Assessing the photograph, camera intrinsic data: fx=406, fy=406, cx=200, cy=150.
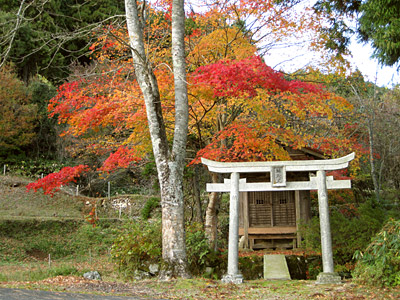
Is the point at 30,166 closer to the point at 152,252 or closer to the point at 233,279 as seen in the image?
the point at 152,252

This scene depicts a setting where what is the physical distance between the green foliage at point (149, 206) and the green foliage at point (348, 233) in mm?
9862

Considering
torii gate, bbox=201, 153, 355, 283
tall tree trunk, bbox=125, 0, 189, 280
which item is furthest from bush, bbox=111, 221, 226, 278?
torii gate, bbox=201, 153, 355, 283

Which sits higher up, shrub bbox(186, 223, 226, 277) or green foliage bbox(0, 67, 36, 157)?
green foliage bbox(0, 67, 36, 157)

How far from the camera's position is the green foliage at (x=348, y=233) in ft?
33.4

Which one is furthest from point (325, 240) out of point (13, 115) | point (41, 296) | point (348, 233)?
point (13, 115)

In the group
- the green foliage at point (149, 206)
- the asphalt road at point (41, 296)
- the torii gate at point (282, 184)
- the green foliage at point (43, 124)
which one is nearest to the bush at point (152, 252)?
the torii gate at point (282, 184)

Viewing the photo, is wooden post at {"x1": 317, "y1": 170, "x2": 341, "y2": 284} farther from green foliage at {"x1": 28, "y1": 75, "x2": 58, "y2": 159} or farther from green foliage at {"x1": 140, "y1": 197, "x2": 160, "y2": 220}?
green foliage at {"x1": 28, "y1": 75, "x2": 58, "y2": 159}

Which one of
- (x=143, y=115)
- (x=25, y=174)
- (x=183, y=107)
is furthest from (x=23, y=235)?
(x=183, y=107)

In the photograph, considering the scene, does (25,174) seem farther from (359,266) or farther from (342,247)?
(359,266)

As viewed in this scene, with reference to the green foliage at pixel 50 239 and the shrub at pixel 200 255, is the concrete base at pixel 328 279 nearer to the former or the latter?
the shrub at pixel 200 255

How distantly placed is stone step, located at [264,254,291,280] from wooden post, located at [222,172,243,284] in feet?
4.98

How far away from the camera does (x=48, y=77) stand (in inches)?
1064

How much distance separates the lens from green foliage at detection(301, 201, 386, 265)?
33.4 feet

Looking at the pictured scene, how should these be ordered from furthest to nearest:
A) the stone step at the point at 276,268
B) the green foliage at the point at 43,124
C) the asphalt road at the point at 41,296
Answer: the green foliage at the point at 43,124, the stone step at the point at 276,268, the asphalt road at the point at 41,296
